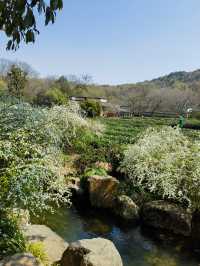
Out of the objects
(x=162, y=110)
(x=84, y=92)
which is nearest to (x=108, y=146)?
(x=84, y=92)

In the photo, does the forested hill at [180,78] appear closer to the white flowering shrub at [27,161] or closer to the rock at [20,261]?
the white flowering shrub at [27,161]

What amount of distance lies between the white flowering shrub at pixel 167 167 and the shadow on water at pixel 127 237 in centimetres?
119

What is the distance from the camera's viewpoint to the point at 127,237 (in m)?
8.12

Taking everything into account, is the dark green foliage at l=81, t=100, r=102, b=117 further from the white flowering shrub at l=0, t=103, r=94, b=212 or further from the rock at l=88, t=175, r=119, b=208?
the white flowering shrub at l=0, t=103, r=94, b=212

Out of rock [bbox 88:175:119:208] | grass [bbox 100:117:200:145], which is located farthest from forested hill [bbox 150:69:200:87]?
rock [bbox 88:175:119:208]

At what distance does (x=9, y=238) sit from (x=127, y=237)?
4008 millimetres

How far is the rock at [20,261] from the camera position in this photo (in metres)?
3.94

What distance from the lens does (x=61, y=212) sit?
916 cm

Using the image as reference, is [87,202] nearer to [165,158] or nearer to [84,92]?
[165,158]

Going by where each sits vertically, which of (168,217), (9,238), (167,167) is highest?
(9,238)

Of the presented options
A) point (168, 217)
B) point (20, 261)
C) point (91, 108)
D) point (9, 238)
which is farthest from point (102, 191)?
point (91, 108)

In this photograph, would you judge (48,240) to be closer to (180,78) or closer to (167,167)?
(167,167)

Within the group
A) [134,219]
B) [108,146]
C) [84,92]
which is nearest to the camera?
[134,219]

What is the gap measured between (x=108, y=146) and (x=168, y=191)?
6.33 metres
